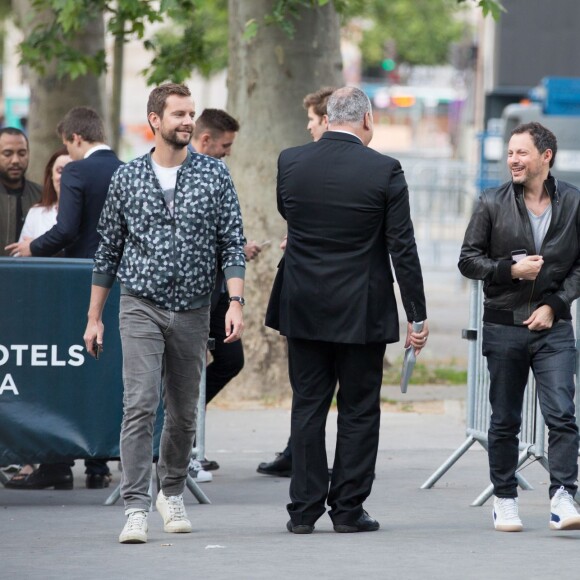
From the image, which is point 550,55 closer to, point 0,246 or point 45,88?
point 45,88

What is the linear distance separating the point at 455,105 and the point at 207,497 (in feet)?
179

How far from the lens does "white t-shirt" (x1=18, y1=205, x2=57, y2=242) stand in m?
8.46

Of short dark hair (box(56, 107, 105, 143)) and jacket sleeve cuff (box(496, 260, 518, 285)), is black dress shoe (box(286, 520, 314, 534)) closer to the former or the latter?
jacket sleeve cuff (box(496, 260, 518, 285))

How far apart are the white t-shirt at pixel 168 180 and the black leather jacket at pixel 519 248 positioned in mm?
1362

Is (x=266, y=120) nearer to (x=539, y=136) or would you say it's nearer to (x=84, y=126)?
(x=84, y=126)

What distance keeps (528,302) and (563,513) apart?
37.4 inches

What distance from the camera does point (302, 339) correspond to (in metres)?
6.57

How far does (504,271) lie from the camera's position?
6488 mm

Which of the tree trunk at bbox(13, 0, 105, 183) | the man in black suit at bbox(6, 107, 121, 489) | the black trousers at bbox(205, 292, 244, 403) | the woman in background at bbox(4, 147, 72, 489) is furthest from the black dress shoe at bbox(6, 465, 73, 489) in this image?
the tree trunk at bbox(13, 0, 105, 183)

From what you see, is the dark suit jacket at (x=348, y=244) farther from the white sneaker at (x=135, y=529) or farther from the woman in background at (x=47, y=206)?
the woman in background at (x=47, y=206)

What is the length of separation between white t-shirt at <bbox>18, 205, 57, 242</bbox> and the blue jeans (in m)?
2.96

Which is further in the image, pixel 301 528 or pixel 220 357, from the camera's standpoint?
pixel 220 357

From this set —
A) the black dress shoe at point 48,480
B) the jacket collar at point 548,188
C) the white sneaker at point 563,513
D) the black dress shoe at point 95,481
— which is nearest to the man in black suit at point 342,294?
the jacket collar at point 548,188

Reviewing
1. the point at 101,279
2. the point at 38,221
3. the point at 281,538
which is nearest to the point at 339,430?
the point at 281,538
